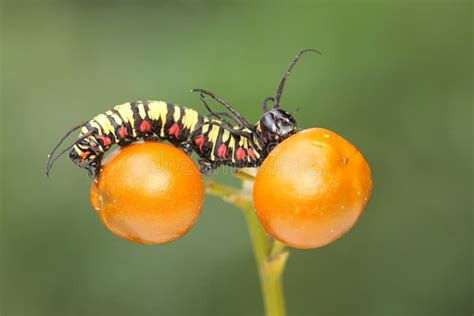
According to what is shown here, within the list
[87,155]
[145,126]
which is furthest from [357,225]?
[87,155]

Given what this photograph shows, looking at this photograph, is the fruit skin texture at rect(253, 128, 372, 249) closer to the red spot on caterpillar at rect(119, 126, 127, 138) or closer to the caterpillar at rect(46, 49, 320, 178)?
the caterpillar at rect(46, 49, 320, 178)

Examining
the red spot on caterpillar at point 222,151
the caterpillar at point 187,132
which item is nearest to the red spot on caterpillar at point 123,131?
the caterpillar at point 187,132

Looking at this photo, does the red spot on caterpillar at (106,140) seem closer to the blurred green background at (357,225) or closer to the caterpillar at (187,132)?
the caterpillar at (187,132)

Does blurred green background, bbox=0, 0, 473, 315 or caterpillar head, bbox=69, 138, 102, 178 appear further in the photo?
blurred green background, bbox=0, 0, 473, 315

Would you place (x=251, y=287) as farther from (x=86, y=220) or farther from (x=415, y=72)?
(x=415, y=72)

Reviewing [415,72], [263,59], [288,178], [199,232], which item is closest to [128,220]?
Answer: [288,178]

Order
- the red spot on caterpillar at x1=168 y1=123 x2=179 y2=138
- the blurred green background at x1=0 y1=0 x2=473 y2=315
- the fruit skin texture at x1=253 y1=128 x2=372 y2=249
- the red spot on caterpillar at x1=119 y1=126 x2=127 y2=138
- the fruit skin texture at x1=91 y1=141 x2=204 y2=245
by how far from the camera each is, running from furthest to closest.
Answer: the blurred green background at x1=0 y1=0 x2=473 y2=315, the red spot on caterpillar at x1=168 y1=123 x2=179 y2=138, the red spot on caterpillar at x1=119 y1=126 x2=127 y2=138, the fruit skin texture at x1=91 y1=141 x2=204 y2=245, the fruit skin texture at x1=253 y1=128 x2=372 y2=249

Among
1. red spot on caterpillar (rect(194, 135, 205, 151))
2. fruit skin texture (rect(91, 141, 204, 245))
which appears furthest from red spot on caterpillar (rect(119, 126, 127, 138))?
red spot on caterpillar (rect(194, 135, 205, 151))
